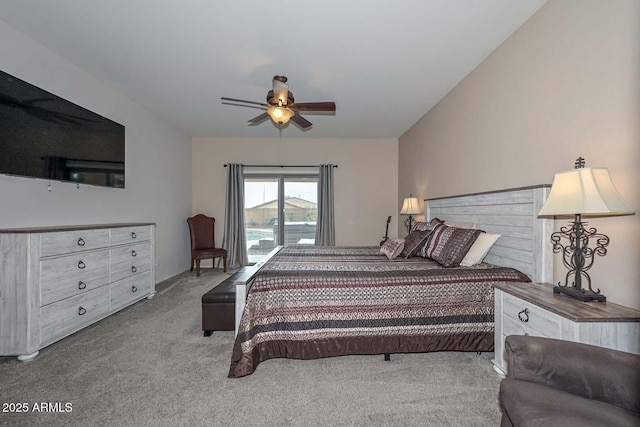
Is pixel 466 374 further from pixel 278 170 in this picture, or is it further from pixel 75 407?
pixel 278 170

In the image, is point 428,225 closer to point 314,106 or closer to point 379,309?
point 379,309

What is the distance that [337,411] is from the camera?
1565 mm

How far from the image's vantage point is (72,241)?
2.35 m

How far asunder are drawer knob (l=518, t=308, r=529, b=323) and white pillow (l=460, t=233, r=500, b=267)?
0.68 metres

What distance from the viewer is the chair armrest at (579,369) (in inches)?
37.5

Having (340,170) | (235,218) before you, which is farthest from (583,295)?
(235,218)

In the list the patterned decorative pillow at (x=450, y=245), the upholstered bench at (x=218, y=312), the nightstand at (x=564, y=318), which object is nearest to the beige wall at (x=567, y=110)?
the nightstand at (x=564, y=318)

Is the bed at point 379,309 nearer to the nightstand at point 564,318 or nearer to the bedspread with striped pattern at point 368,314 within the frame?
the bedspread with striped pattern at point 368,314

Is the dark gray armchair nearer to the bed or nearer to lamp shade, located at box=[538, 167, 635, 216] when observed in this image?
lamp shade, located at box=[538, 167, 635, 216]

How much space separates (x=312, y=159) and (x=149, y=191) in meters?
2.97

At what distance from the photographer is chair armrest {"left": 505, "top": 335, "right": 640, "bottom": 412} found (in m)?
0.95

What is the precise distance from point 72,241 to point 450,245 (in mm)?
3412

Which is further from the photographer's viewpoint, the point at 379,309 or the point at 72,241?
the point at 72,241

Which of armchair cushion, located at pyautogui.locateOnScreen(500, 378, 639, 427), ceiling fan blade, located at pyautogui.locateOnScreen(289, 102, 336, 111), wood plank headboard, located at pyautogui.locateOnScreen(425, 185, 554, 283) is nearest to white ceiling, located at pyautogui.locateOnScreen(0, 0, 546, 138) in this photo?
ceiling fan blade, located at pyautogui.locateOnScreen(289, 102, 336, 111)
